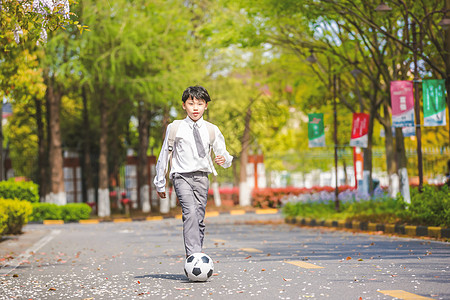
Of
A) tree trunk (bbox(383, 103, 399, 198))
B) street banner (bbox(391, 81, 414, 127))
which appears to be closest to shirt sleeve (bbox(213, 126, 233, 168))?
street banner (bbox(391, 81, 414, 127))

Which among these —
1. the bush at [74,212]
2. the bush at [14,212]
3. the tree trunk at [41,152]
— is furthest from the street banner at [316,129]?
the tree trunk at [41,152]

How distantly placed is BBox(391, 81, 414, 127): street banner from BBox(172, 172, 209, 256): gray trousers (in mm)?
10903

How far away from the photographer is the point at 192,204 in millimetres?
8203

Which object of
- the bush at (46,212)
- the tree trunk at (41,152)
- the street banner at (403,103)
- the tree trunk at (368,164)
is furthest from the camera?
the tree trunk at (41,152)

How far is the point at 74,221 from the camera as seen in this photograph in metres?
31.7

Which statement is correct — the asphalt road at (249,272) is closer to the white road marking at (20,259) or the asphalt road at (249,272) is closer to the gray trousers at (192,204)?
the white road marking at (20,259)

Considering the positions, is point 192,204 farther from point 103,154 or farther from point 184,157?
point 103,154

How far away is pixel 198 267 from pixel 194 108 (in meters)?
1.83

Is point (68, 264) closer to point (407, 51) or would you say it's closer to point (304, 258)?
point (304, 258)

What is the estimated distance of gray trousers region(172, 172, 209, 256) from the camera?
319 inches

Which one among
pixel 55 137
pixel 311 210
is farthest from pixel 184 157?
pixel 55 137

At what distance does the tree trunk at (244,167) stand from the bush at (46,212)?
10.7 metres

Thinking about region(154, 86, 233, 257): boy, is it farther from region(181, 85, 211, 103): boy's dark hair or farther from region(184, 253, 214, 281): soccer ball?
region(184, 253, 214, 281): soccer ball

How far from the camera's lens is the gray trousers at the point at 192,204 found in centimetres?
811
